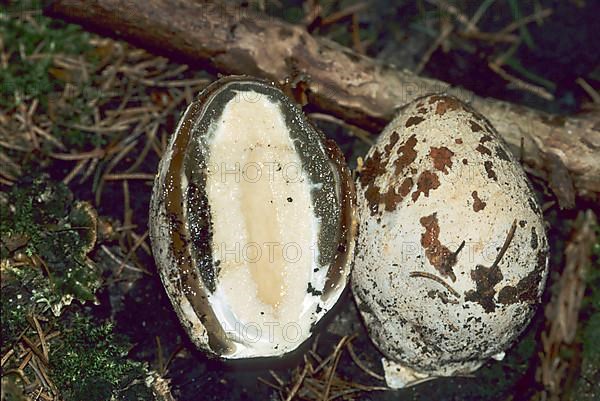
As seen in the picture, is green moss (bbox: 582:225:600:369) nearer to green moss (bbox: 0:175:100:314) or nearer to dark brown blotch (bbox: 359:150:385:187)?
dark brown blotch (bbox: 359:150:385:187)

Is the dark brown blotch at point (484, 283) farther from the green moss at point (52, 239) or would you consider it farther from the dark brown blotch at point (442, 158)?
the green moss at point (52, 239)

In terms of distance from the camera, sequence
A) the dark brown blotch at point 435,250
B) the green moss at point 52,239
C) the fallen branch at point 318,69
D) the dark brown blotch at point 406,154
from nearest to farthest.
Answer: the dark brown blotch at point 435,250 → the dark brown blotch at point 406,154 → the green moss at point 52,239 → the fallen branch at point 318,69

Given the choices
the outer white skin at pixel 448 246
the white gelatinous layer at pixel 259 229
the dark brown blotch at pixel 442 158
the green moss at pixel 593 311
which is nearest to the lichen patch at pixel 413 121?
the outer white skin at pixel 448 246

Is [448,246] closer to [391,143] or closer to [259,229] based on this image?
[391,143]

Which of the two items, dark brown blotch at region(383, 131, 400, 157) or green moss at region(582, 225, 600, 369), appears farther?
green moss at region(582, 225, 600, 369)

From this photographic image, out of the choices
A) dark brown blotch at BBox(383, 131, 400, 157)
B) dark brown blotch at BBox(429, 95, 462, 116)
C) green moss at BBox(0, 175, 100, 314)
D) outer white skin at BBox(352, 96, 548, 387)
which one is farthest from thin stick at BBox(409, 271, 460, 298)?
green moss at BBox(0, 175, 100, 314)

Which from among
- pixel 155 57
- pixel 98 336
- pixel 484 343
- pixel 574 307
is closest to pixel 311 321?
pixel 484 343
